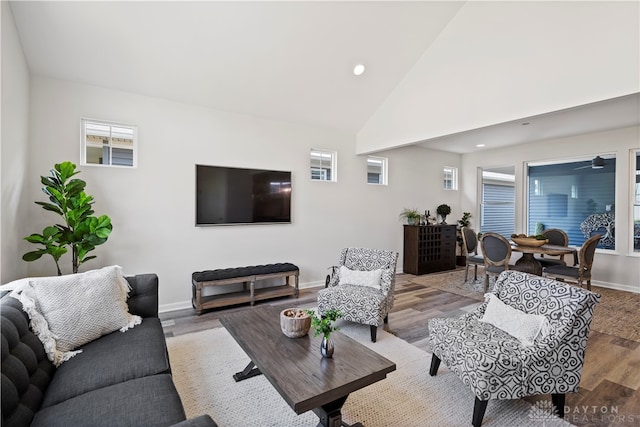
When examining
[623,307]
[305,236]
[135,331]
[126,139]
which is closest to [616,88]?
[623,307]

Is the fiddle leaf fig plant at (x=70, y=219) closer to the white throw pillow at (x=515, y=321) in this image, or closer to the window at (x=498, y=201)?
the white throw pillow at (x=515, y=321)

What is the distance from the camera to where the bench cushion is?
13.0 ft

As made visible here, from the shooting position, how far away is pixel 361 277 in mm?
3609

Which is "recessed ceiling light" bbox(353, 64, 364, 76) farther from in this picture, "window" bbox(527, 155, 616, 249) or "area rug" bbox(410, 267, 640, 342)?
"window" bbox(527, 155, 616, 249)

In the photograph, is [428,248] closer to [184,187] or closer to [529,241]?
[529,241]

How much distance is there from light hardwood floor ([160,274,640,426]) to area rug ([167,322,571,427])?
21 centimetres

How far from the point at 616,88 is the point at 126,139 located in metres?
5.22

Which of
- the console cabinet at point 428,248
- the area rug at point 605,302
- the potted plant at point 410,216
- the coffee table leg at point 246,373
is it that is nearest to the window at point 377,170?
the potted plant at point 410,216

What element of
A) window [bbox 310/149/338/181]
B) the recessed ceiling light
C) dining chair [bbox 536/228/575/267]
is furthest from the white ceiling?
dining chair [bbox 536/228/575/267]

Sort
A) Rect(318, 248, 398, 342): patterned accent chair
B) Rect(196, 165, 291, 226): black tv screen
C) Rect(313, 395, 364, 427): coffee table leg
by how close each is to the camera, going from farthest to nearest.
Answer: Rect(196, 165, 291, 226): black tv screen, Rect(318, 248, 398, 342): patterned accent chair, Rect(313, 395, 364, 427): coffee table leg

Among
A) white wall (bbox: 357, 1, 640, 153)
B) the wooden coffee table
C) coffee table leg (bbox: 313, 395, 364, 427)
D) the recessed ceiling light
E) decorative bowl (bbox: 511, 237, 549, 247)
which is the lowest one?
coffee table leg (bbox: 313, 395, 364, 427)

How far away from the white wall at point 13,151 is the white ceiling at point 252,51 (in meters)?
0.33

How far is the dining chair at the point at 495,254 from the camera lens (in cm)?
455

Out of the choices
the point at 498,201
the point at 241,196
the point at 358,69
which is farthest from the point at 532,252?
the point at 241,196
